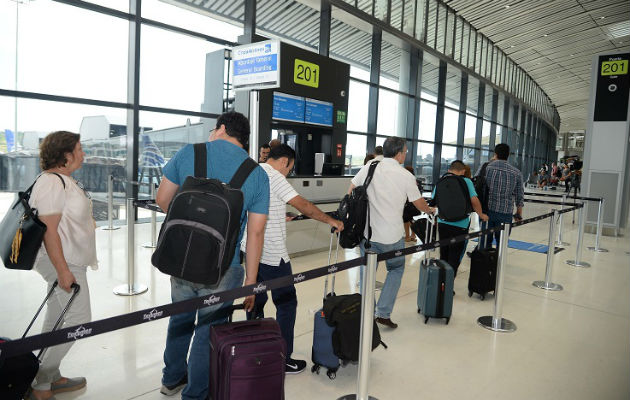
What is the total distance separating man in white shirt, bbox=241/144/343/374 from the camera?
262cm

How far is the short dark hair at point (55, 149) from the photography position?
7.28ft

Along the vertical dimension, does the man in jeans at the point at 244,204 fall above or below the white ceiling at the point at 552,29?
below

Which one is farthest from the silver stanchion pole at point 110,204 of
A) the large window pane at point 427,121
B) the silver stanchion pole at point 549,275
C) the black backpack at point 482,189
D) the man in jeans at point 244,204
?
the large window pane at point 427,121

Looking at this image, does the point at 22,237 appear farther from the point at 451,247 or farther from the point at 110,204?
the point at 110,204

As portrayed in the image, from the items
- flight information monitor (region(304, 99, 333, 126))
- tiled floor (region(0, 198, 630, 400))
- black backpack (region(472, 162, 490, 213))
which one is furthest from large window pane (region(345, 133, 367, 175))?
tiled floor (region(0, 198, 630, 400))

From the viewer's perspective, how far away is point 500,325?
12.2 ft

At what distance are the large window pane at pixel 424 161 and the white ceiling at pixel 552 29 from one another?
472cm

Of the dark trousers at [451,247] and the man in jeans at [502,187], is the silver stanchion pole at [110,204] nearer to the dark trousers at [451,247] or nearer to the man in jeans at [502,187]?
the dark trousers at [451,247]

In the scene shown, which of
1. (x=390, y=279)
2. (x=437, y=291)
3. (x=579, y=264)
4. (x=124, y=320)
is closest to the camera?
(x=124, y=320)

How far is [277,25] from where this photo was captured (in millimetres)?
10406

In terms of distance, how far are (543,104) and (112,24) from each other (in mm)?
29602

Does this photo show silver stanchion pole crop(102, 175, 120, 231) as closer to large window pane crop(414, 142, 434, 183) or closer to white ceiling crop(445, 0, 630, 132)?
large window pane crop(414, 142, 434, 183)

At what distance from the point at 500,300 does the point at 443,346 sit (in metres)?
0.76

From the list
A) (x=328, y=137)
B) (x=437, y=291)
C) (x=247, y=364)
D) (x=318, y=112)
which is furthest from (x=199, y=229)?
(x=328, y=137)
